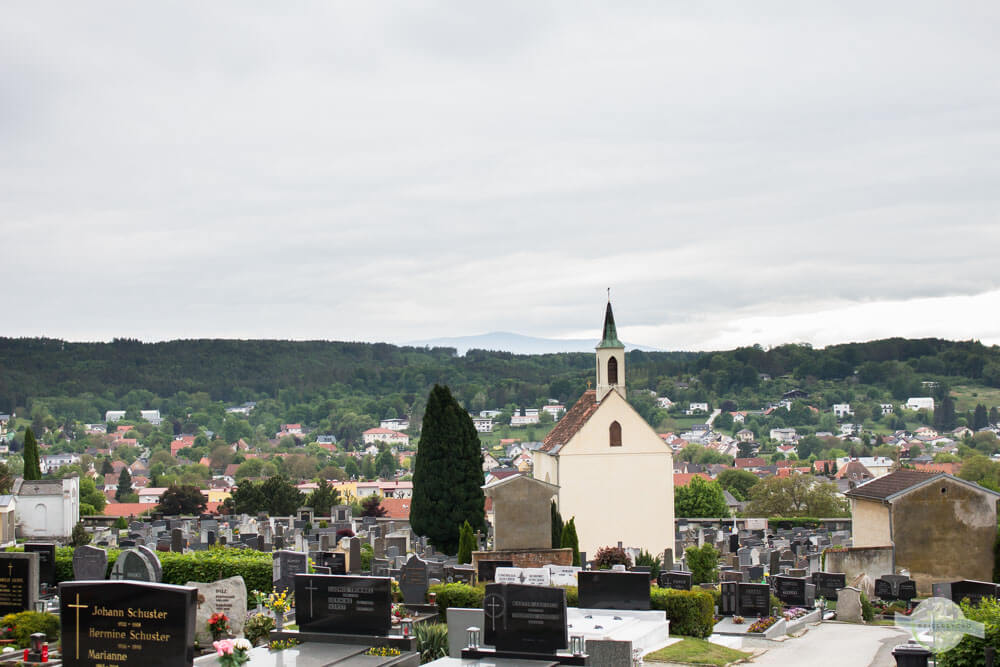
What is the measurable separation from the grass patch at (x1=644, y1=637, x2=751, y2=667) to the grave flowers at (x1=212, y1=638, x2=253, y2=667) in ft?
21.7

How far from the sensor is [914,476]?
2639 centimetres

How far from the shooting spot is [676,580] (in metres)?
22.9

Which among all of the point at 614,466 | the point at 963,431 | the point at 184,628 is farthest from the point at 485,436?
the point at 184,628

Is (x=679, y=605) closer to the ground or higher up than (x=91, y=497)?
closer to the ground

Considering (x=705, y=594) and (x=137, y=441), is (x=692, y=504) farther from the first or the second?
(x=137, y=441)

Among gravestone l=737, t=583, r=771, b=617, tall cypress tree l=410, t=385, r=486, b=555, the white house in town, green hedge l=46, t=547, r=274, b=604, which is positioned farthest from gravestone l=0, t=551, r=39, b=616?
the white house in town

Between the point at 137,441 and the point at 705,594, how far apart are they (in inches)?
7480

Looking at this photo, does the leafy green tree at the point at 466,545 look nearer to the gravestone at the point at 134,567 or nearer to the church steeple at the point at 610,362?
the gravestone at the point at 134,567

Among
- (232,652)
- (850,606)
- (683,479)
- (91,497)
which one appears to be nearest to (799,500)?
(683,479)

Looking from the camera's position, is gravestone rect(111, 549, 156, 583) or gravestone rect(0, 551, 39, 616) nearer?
gravestone rect(111, 549, 156, 583)

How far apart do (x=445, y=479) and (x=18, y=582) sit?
17924 mm

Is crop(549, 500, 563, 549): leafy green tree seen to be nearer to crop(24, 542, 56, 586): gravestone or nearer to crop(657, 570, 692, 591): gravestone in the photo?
crop(657, 570, 692, 591): gravestone

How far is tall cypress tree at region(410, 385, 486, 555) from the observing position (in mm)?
33562

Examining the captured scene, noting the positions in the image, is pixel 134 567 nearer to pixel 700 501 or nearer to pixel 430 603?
pixel 430 603
